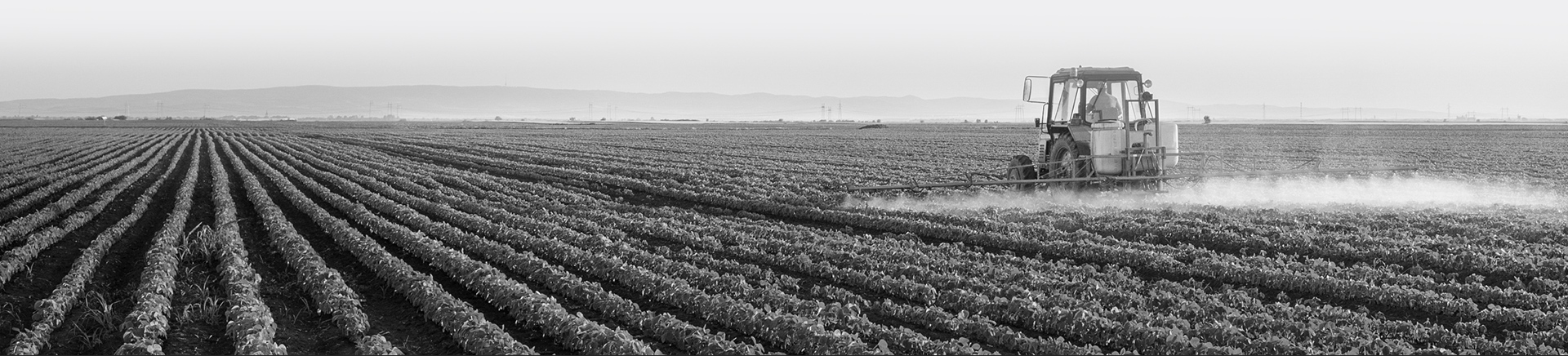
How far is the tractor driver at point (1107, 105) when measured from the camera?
16.5 meters

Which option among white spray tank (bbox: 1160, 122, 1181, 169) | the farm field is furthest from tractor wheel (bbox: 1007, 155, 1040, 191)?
white spray tank (bbox: 1160, 122, 1181, 169)

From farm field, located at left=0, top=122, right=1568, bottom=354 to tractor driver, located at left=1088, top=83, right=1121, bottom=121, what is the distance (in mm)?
1218

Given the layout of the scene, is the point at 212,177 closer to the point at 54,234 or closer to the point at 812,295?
the point at 54,234

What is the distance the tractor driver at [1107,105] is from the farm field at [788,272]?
1218 millimetres

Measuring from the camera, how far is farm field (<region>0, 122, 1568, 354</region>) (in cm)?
750

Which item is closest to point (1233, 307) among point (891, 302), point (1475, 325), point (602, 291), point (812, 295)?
point (1475, 325)

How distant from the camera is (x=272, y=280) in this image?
10516 mm

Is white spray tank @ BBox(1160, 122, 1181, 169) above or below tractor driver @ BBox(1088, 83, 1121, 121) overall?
below

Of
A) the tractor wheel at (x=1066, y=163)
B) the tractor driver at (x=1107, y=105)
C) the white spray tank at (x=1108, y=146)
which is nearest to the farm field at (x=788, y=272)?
the tractor wheel at (x=1066, y=163)

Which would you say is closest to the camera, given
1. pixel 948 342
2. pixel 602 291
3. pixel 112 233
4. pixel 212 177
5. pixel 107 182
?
pixel 948 342

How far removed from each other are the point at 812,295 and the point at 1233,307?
327 centimetres

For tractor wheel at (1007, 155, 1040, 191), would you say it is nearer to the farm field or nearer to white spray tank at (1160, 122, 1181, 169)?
the farm field

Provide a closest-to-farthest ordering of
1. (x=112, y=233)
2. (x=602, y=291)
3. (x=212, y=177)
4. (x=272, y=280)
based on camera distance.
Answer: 1. (x=602, y=291)
2. (x=272, y=280)
3. (x=112, y=233)
4. (x=212, y=177)

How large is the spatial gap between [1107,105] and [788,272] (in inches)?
308
